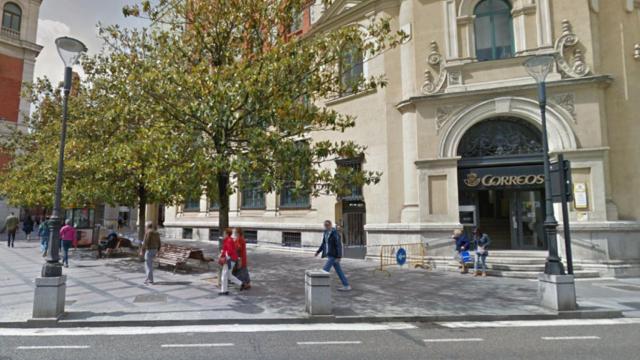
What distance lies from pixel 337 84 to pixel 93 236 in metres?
16.1

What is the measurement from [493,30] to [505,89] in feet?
9.31

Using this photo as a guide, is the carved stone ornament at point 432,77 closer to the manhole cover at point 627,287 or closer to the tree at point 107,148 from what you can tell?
the manhole cover at point 627,287

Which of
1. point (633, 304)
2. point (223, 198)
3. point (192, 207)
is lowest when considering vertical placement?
point (633, 304)

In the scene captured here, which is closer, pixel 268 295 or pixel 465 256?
pixel 268 295

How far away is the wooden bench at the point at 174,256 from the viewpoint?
12219mm

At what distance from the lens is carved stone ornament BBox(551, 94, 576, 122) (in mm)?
13062

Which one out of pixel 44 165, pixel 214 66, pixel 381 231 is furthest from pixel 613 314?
pixel 44 165

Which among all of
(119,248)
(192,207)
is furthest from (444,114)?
(192,207)

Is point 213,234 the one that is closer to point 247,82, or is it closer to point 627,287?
point 247,82

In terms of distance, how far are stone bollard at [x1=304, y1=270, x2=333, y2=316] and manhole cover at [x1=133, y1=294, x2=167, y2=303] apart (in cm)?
362

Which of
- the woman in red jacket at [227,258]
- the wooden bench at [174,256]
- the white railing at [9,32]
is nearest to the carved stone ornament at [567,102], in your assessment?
the woman in red jacket at [227,258]

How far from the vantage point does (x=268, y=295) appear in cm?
910

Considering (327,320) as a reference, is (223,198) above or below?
above

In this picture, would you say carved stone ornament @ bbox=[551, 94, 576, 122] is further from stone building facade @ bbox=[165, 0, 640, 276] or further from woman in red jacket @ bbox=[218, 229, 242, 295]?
woman in red jacket @ bbox=[218, 229, 242, 295]
